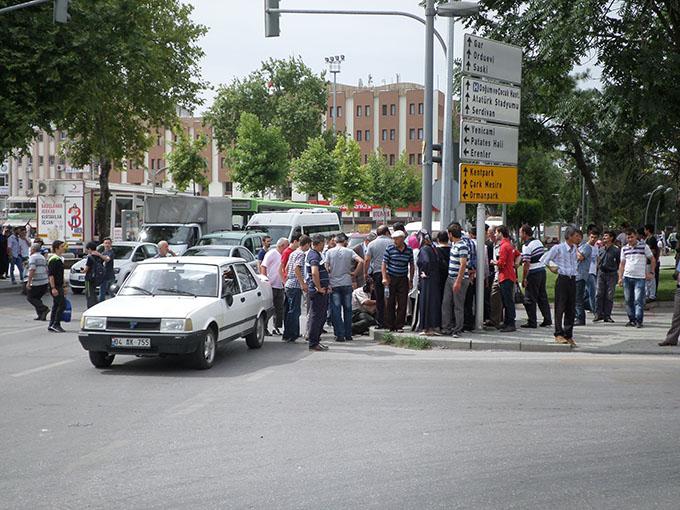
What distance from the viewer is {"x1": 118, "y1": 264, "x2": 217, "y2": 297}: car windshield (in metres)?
12.2

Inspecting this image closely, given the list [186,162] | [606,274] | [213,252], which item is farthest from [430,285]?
[186,162]

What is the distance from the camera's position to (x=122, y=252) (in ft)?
83.3

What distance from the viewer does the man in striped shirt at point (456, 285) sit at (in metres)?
14.2

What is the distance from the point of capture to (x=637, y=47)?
19.8m

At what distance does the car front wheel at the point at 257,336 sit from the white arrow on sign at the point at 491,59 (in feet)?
17.8

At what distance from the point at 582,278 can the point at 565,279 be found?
3606mm

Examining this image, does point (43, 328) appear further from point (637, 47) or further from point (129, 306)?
point (637, 47)

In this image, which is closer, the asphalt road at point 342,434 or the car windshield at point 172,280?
the asphalt road at point 342,434

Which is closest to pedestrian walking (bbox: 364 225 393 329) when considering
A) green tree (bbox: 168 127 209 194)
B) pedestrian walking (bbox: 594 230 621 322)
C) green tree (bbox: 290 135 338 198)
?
pedestrian walking (bbox: 594 230 621 322)

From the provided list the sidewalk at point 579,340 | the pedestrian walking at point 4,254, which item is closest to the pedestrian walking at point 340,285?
the sidewalk at point 579,340

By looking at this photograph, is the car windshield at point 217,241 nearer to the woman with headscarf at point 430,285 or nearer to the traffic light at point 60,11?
the traffic light at point 60,11

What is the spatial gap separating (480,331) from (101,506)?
414 inches

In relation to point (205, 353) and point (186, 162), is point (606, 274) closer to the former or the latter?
point (205, 353)

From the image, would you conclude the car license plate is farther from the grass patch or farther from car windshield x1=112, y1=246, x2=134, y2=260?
car windshield x1=112, y1=246, x2=134, y2=260
